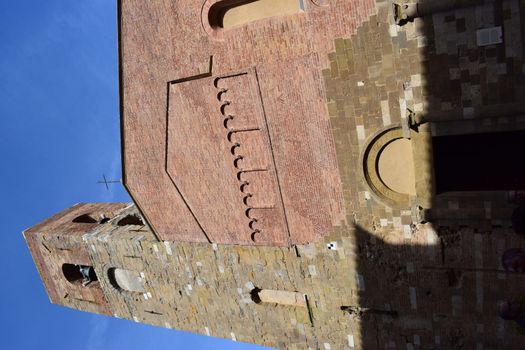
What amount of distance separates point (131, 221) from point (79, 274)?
102 inches

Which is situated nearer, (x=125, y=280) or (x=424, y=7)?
(x=424, y=7)

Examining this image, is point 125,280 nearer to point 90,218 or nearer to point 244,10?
point 90,218

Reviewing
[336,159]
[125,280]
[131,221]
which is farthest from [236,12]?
[125,280]

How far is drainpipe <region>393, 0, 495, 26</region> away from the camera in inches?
216

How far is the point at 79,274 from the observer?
44.6 ft

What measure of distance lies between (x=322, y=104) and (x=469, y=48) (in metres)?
2.18

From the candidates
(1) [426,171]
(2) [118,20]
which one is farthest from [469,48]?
(2) [118,20]

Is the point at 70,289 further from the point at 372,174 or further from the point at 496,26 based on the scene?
the point at 496,26

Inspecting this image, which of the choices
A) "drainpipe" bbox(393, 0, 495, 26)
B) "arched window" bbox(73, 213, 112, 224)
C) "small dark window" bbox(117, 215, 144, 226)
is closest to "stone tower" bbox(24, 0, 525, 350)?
"drainpipe" bbox(393, 0, 495, 26)

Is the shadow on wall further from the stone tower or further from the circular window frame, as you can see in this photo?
the circular window frame

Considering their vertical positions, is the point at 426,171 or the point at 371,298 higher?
the point at 426,171

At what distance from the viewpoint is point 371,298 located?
25.9ft

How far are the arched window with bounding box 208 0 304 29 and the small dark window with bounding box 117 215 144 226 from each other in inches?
273

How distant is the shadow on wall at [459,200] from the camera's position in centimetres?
553
